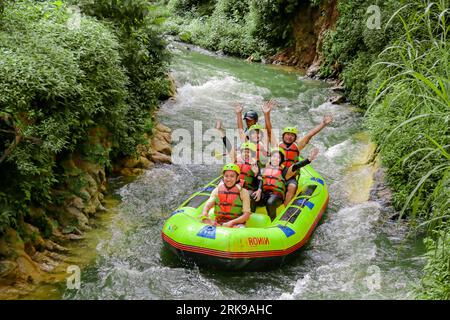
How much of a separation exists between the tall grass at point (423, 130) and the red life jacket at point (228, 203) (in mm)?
1776

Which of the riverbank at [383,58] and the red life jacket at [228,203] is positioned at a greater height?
the riverbank at [383,58]

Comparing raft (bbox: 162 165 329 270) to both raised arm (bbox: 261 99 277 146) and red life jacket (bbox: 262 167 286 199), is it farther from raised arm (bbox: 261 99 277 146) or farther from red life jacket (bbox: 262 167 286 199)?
raised arm (bbox: 261 99 277 146)

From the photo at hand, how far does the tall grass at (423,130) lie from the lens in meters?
3.27

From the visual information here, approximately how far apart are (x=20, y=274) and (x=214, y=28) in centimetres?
1720

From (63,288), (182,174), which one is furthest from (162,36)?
(63,288)

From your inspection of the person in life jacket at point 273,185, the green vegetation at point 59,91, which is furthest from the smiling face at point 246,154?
the green vegetation at point 59,91

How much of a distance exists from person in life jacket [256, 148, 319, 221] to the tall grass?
119 centimetres

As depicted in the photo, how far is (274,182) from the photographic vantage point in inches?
246

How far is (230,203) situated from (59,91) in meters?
2.27

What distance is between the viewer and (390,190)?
267 inches

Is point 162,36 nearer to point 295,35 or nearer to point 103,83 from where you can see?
point 103,83

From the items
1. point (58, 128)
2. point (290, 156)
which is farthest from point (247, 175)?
point (58, 128)

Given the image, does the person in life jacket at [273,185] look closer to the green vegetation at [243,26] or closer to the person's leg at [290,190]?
the person's leg at [290,190]

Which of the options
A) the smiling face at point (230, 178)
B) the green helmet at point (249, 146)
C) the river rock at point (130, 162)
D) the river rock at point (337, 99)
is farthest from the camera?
the river rock at point (337, 99)
